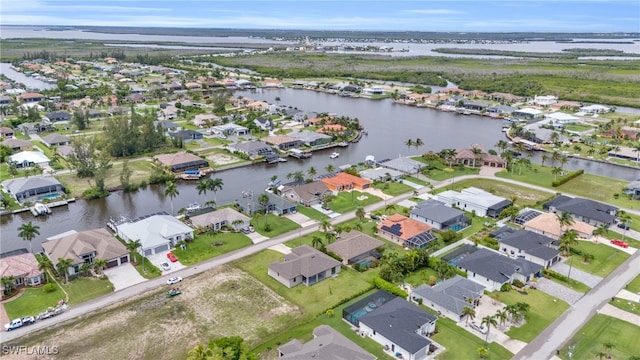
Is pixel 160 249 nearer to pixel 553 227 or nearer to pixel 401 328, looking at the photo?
pixel 401 328

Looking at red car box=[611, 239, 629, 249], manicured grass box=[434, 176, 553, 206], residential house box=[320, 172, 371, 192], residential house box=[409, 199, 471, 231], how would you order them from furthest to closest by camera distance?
residential house box=[320, 172, 371, 192], manicured grass box=[434, 176, 553, 206], residential house box=[409, 199, 471, 231], red car box=[611, 239, 629, 249]

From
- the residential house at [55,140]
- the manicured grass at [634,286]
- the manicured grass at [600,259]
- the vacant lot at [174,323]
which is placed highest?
the residential house at [55,140]

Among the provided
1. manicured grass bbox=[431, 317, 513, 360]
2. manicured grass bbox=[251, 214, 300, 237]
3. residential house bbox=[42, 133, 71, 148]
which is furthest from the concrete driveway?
residential house bbox=[42, 133, 71, 148]

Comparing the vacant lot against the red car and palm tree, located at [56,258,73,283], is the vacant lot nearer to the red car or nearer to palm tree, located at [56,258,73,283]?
palm tree, located at [56,258,73,283]

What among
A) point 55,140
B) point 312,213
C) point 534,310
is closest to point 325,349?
point 534,310

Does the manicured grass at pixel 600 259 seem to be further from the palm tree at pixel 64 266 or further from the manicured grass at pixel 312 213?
the palm tree at pixel 64 266

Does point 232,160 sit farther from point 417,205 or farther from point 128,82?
point 128,82

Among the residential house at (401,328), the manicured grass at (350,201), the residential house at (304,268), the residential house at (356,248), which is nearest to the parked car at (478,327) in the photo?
the residential house at (401,328)
